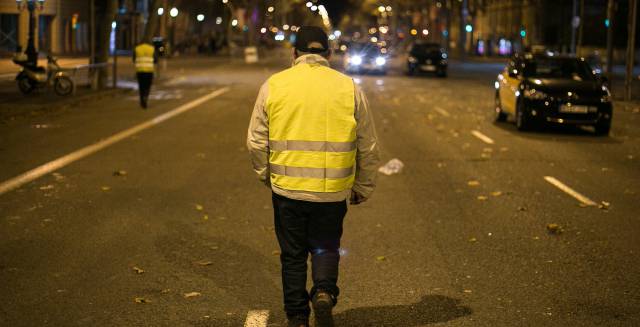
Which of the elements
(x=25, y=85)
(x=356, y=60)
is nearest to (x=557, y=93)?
(x=25, y=85)

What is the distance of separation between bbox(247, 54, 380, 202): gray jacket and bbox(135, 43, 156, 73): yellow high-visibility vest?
19.0 metres

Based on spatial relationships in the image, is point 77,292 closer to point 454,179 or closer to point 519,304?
point 519,304

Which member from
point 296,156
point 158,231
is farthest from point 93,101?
point 296,156

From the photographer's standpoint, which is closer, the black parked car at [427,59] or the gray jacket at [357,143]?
the gray jacket at [357,143]

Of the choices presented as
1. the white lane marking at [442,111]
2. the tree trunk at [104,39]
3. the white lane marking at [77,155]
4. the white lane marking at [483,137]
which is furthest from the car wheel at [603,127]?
the tree trunk at [104,39]

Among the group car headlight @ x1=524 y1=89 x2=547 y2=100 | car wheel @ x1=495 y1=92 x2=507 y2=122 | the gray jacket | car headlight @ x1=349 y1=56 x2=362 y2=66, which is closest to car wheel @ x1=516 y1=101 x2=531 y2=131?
car headlight @ x1=524 y1=89 x2=547 y2=100

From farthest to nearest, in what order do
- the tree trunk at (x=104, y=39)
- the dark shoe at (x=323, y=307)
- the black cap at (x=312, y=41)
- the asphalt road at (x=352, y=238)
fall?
the tree trunk at (x=104, y=39), the asphalt road at (x=352, y=238), the black cap at (x=312, y=41), the dark shoe at (x=323, y=307)

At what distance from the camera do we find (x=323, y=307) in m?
5.42

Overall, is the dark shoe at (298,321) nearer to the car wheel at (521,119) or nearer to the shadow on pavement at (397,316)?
the shadow on pavement at (397,316)

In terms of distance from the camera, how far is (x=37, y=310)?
6.45 m

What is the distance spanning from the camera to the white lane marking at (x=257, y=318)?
20.2 ft

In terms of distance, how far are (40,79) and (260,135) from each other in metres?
23.1

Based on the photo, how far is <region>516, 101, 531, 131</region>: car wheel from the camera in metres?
19.6

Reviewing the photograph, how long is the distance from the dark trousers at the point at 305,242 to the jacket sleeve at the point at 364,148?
0.17 m
